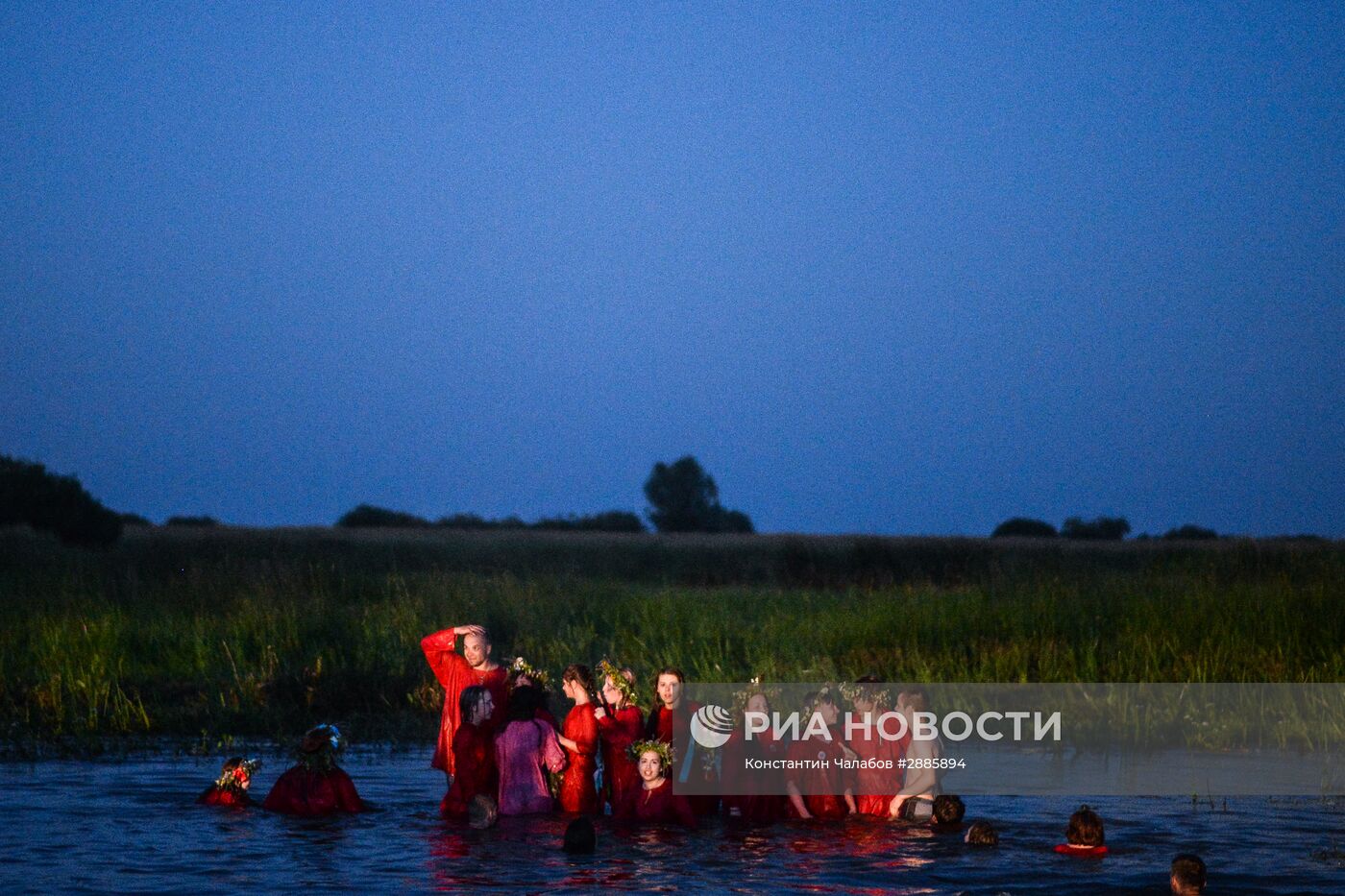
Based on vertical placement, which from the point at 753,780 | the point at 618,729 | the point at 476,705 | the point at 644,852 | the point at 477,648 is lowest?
the point at 644,852

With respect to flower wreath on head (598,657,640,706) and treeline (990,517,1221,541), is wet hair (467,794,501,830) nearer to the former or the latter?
flower wreath on head (598,657,640,706)

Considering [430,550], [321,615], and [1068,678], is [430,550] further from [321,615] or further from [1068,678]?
[1068,678]

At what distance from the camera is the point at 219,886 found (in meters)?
9.27

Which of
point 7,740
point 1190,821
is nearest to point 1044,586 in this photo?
point 1190,821

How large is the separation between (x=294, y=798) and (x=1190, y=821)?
675 centimetres

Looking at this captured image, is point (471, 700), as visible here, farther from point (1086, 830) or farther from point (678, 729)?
point (1086, 830)

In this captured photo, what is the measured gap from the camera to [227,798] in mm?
11922

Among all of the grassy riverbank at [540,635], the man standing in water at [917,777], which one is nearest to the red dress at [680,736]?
the man standing in water at [917,777]

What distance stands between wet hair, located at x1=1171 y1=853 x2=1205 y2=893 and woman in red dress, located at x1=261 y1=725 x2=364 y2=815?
6.14m

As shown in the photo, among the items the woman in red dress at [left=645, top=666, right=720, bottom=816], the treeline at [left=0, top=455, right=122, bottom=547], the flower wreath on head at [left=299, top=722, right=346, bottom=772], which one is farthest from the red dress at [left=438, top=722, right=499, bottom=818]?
the treeline at [left=0, top=455, right=122, bottom=547]

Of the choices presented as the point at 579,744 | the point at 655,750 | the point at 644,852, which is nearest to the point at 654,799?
the point at 655,750

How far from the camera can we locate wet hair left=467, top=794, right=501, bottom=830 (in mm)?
10992

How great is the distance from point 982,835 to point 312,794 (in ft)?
16.7

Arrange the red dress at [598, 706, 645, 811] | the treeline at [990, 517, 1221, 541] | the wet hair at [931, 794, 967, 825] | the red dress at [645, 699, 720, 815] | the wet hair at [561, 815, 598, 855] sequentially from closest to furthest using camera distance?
the wet hair at [561, 815, 598, 855]
the wet hair at [931, 794, 967, 825]
the red dress at [645, 699, 720, 815]
the red dress at [598, 706, 645, 811]
the treeline at [990, 517, 1221, 541]
